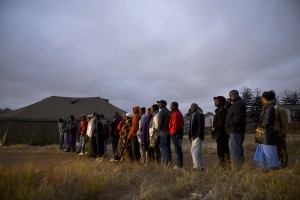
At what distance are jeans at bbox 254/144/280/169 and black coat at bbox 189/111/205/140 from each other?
1.77m

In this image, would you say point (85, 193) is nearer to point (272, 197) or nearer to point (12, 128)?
point (272, 197)

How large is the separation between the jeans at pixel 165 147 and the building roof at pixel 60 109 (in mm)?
15603

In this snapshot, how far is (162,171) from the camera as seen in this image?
6.23 metres

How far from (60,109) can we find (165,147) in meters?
17.5

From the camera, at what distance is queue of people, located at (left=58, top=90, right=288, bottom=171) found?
6016mm

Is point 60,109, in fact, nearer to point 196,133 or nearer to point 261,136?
point 196,133

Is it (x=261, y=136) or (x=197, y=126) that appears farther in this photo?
(x=197, y=126)

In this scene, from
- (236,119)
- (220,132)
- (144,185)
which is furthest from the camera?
→ (220,132)

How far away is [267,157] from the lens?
19.0 feet

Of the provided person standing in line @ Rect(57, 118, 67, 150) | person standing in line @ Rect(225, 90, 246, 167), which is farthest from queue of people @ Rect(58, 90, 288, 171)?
person standing in line @ Rect(57, 118, 67, 150)

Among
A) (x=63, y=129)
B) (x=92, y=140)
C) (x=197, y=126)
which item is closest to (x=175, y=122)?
(x=197, y=126)

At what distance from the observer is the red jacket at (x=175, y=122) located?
797 cm

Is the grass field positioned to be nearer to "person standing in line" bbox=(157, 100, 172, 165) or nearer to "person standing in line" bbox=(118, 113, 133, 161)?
"person standing in line" bbox=(157, 100, 172, 165)

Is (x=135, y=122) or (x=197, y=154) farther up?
(x=135, y=122)
